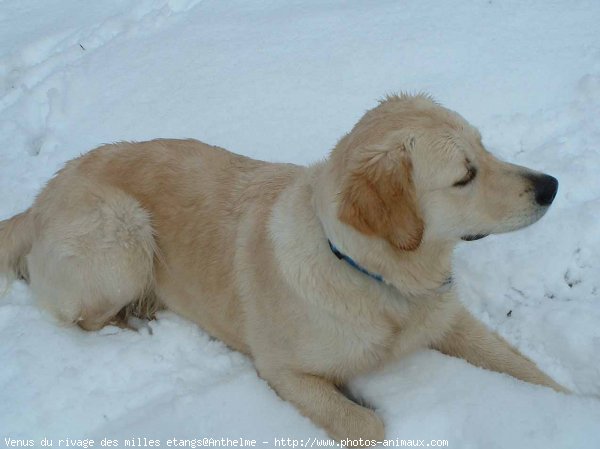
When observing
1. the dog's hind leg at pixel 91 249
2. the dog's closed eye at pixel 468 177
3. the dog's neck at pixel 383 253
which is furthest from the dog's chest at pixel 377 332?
the dog's hind leg at pixel 91 249

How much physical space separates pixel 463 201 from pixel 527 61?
2662mm

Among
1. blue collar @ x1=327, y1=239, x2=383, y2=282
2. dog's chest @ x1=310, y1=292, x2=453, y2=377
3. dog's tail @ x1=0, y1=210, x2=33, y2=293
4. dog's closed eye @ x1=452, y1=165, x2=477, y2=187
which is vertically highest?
dog's closed eye @ x1=452, y1=165, x2=477, y2=187

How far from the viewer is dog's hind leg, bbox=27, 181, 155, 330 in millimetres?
3254

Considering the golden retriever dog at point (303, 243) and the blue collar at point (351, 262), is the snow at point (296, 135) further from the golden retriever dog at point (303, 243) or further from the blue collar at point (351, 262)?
the blue collar at point (351, 262)

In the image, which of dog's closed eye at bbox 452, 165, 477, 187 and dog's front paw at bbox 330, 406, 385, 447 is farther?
dog's front paw at bbox 330, 406, 385, 447

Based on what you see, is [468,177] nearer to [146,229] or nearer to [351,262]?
[351,262]

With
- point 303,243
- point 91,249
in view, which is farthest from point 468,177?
point 91,249

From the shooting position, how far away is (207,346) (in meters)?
3.30

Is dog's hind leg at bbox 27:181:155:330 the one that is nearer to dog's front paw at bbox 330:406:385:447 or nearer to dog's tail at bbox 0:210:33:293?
dog's tail at bbox 0:210:33:293

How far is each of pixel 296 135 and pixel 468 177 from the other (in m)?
2.16

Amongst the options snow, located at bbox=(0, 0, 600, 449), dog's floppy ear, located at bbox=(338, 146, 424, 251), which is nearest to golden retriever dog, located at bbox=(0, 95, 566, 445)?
dog's floppy ear, located at bbox=(338, 146, 424, 251)

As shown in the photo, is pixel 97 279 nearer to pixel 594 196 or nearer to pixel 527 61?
pixel 594 196

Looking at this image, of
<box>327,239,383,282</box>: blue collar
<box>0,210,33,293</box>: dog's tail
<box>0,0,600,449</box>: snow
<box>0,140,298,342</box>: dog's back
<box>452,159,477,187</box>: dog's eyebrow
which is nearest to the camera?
<box>452,159,477,187</box>: dog's eyebrow

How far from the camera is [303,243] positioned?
2.68m
